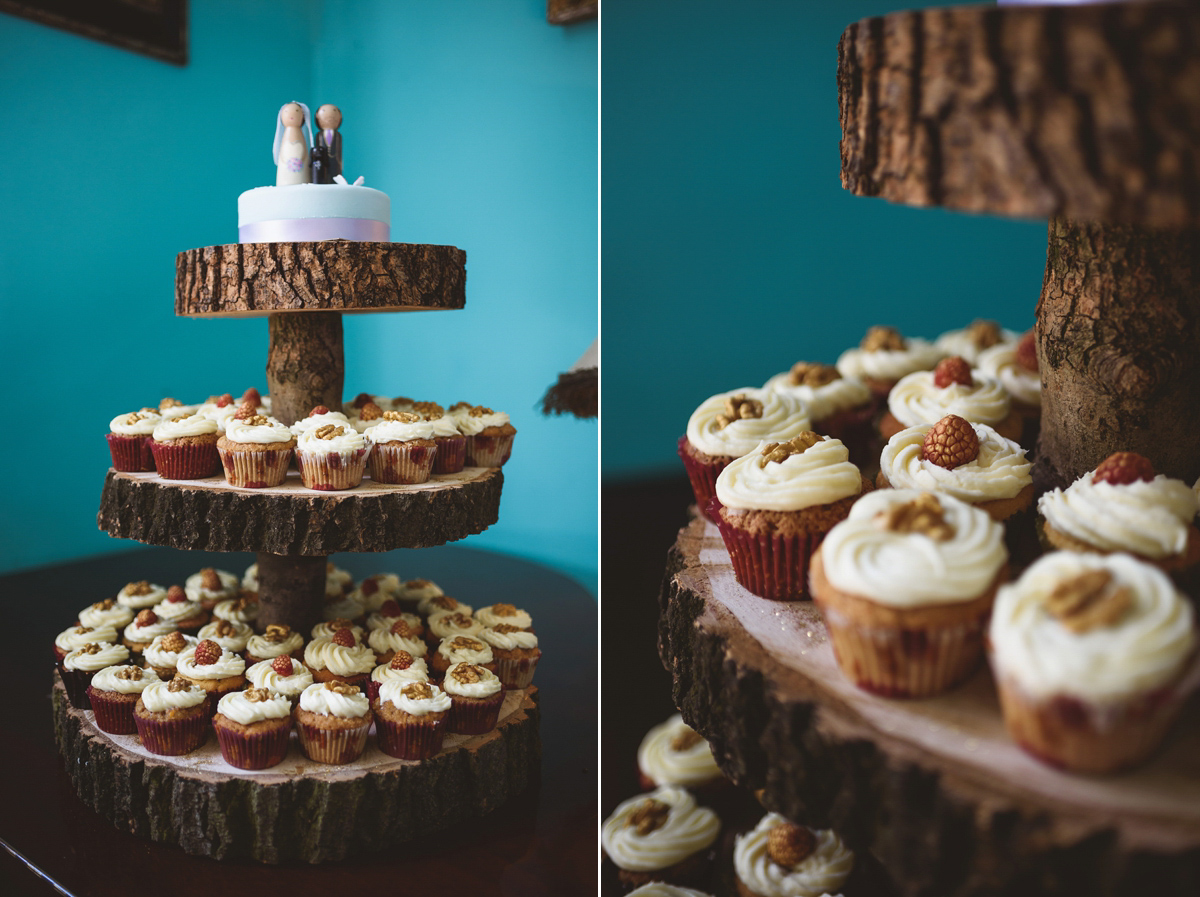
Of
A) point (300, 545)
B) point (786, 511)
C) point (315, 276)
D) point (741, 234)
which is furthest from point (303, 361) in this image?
point (741, 234)

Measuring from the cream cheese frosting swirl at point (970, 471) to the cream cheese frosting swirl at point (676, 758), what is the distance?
1.22 m

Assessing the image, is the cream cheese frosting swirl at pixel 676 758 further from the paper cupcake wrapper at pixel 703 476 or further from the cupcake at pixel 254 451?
the cupcake at pixel 254 451

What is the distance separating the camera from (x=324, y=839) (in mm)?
2021

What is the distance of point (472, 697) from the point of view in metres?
2.17

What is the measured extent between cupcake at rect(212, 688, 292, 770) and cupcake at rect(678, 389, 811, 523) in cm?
109

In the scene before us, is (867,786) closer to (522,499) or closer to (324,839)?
(324,839)

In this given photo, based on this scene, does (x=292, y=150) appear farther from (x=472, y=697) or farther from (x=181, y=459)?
(x=472, y=697)

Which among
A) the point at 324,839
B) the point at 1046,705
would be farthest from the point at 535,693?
the point at 1046,705

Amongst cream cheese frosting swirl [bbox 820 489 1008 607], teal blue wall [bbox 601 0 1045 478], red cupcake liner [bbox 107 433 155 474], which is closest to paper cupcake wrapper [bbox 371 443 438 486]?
red cupcake liner [bbox 107 433 155 474]

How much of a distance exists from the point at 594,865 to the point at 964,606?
143cm

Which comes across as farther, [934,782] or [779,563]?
[779,563]

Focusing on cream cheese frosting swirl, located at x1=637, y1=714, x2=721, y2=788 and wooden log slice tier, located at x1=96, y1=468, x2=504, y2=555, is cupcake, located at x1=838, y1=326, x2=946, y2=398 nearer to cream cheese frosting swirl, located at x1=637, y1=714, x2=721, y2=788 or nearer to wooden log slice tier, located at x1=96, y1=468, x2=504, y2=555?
cream cheese frosting swirl, located at x1=637, y1=714, x2=721, y2=788

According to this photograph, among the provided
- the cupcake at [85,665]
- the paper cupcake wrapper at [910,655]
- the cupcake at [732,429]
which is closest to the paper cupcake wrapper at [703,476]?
the cupcake at [732,429]

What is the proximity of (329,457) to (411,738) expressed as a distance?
0.69 meters
